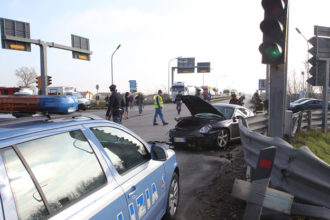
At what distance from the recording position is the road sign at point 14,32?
606 inches

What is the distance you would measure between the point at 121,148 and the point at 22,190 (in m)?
1.35

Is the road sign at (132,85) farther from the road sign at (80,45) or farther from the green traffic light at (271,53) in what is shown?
the green traffic light at (271,53)

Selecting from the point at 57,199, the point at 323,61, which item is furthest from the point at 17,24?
the point at 57,199

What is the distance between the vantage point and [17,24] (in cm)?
1584

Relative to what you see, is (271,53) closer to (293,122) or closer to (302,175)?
(302,175)

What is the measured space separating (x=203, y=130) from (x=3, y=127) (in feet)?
19.9

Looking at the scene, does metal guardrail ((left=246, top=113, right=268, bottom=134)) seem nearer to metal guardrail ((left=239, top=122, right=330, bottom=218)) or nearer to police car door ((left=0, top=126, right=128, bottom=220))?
metal guardrail ((left=239, top=122, right=330, bottom=218))

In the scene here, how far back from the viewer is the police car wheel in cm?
333

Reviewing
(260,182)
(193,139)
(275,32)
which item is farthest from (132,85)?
(260,182)

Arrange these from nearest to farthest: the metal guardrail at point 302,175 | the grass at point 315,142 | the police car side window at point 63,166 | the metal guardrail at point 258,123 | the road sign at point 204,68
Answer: the police car side window at point 63,166
the metal guardrail at point 302,175
the grass at point 315,142
the metal guardrail at point 258,123
the road sign at point 204,68

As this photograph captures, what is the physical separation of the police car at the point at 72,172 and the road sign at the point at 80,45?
1830 centimetres

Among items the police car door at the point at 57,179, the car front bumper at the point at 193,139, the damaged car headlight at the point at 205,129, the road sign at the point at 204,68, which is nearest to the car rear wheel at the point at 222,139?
the car front bumper at the point at 193,139

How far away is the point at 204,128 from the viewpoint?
24.3 feet

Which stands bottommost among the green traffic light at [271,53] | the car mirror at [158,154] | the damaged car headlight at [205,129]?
the damaged car headlight at [205,129]
